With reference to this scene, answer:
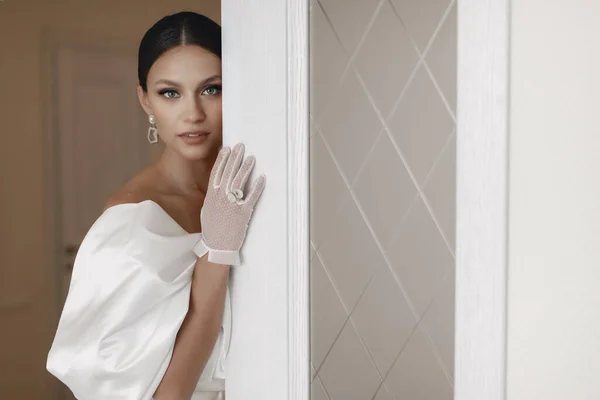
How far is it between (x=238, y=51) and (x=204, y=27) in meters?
0.21

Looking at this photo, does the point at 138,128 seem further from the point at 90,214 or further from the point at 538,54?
the point at 538,54

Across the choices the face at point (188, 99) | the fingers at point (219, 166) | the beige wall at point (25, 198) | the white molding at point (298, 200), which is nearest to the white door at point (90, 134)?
the beige wall at point (25, 198)

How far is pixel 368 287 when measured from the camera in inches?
34.1

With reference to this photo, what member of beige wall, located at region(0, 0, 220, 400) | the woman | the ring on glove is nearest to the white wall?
the ring on glove

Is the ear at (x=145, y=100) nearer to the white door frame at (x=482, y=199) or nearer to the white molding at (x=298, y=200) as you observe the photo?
the white molding at (x=298, y=200)

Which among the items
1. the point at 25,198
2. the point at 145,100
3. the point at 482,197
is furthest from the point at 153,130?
the point at 25,198

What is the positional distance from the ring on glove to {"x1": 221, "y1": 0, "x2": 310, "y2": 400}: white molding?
36 mm

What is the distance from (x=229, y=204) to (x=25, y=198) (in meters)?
2.06

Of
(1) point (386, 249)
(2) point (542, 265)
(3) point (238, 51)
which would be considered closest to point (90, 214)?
(3) point (238, 51)

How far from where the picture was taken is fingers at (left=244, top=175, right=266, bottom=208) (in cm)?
96

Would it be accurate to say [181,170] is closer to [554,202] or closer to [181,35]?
[181,35]

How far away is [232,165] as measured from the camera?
98 centimetres

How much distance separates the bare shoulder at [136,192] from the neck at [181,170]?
37 millimetres

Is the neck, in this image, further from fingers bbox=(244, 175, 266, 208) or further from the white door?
the white door
